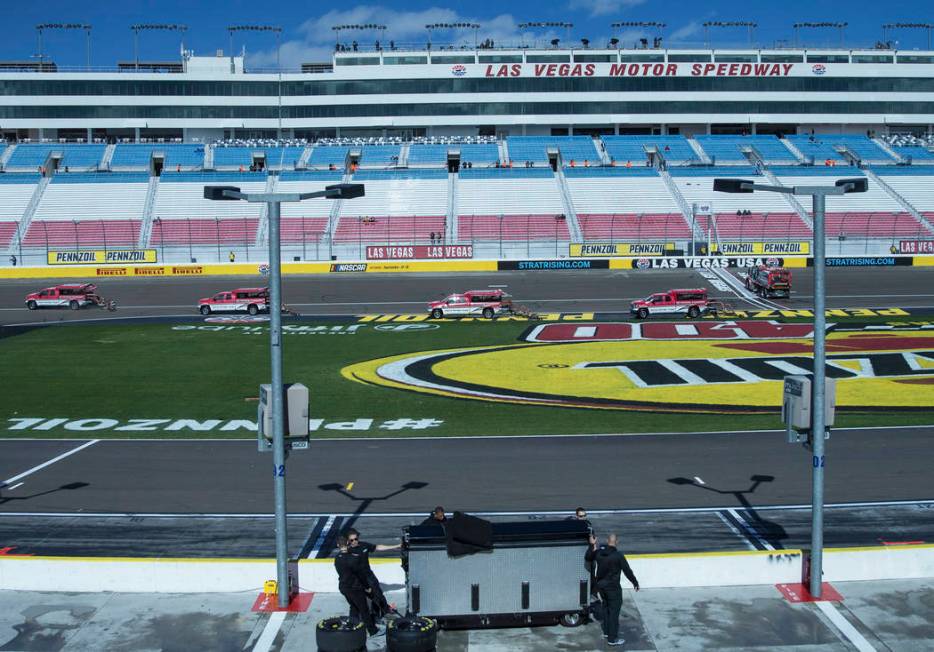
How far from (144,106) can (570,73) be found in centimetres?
4508

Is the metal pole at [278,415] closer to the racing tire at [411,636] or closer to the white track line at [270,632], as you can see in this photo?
the white track line at [270,632]

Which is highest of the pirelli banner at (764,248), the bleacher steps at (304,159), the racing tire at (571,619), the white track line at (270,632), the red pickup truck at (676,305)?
the bleacher steps at (304,159)

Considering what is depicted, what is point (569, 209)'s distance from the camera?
83.3m

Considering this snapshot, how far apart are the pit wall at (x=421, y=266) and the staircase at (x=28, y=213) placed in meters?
7.08

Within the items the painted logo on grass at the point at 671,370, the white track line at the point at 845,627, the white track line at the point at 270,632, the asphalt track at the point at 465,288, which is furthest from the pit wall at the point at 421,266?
the white track line at the point at 270,632

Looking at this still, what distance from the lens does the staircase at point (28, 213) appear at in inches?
3065

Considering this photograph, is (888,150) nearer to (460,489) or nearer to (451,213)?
(451,213)

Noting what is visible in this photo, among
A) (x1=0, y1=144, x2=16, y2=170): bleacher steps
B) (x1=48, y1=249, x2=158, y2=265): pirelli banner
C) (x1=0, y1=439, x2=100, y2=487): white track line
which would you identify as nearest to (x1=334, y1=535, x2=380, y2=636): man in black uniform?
(x1=0, y1=439, x2=100, y2=487): white track line

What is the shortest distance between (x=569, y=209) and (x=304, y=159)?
2845 cm

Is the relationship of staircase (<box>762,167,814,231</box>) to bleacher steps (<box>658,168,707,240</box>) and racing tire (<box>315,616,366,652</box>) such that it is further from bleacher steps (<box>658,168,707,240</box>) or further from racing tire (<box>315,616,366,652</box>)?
racing tire (<box>315,616,366,652</box>)

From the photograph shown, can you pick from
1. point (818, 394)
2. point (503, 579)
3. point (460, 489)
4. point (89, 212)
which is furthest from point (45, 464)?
point (89, 212)

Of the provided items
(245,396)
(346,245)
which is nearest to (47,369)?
(245,396)

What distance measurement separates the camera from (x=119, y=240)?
258ft

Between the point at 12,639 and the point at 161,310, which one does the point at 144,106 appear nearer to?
the point at 161,310
